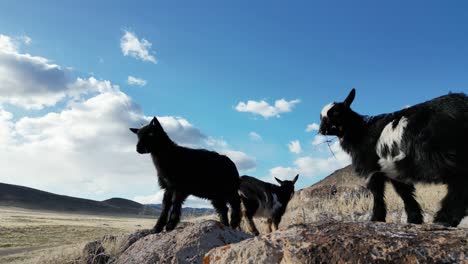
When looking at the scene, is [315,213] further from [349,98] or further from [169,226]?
[349,98]

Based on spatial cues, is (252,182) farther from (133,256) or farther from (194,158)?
(133,256)

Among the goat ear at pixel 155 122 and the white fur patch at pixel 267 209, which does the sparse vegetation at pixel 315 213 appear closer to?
the white fur patch at pixel 267 209

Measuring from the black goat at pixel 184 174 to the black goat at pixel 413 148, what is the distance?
3684mm

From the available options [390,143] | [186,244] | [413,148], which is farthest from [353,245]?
[186,244]

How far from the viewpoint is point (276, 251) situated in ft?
11.2

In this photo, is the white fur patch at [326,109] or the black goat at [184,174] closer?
the white fur patch at [326,109]

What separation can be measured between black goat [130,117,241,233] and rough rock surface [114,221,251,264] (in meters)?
1.77

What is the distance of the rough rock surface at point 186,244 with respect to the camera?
250 inches

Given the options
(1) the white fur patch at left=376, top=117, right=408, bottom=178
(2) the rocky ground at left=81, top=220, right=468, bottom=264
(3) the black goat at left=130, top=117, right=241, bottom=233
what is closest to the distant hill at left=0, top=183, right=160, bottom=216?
(3) the black goat at left=130, top=117, right=241, bottom=233

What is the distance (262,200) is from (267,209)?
0.34 m

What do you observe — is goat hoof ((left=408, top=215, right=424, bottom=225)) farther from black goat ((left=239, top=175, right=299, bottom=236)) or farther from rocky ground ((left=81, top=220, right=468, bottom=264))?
black goat ((left=239, top=175, right=299, bottom=236))

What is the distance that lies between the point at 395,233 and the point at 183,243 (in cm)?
378

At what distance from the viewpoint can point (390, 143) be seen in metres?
6.17

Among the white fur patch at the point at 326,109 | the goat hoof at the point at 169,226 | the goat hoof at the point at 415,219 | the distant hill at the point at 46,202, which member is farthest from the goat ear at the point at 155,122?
the distant hill at the point at 46,202
